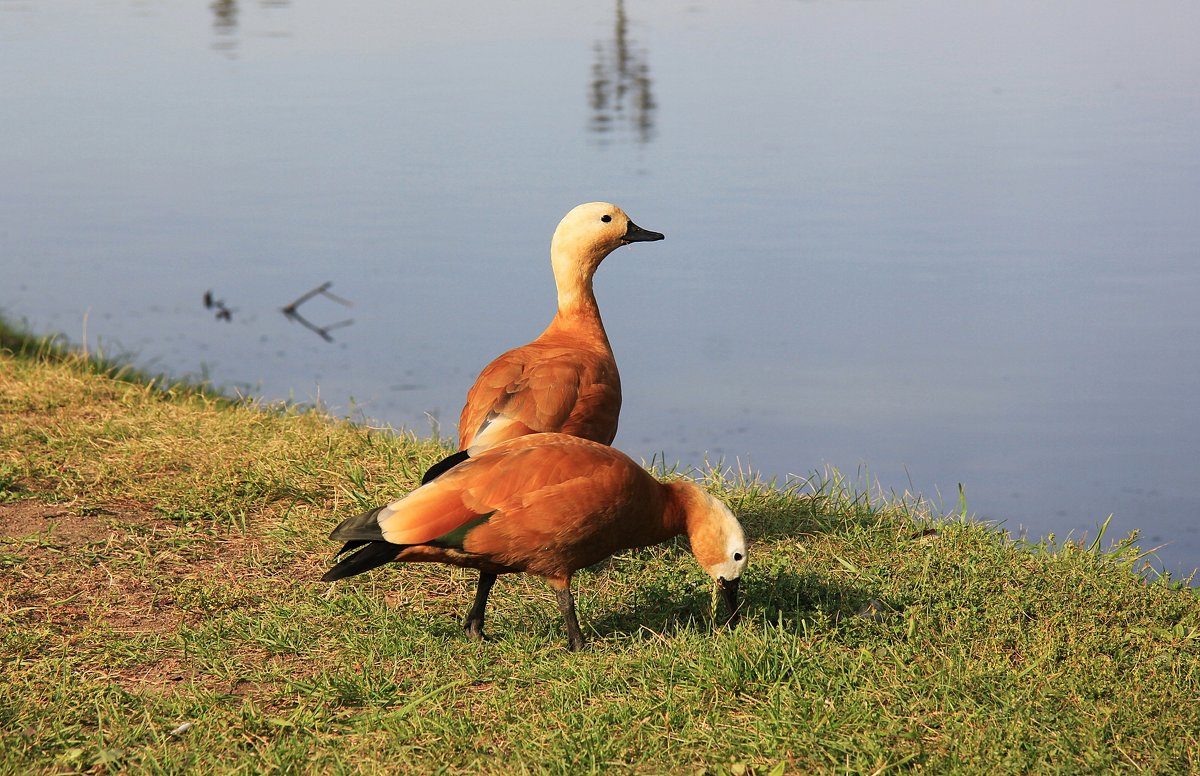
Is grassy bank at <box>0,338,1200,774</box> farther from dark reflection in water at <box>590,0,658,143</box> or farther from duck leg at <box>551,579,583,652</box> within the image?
dark reflection in water at <box>590,0,658,143</box>

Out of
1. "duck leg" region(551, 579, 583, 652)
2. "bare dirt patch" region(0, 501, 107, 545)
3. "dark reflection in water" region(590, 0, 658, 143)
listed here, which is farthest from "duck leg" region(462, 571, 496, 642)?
"dark reflection in water" region(590, 0, 658, 143)

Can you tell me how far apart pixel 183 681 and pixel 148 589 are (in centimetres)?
89

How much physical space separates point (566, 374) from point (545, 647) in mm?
1258

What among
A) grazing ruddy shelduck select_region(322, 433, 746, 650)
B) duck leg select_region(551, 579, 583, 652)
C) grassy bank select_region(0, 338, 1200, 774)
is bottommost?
grassy bank select_region(0, 338, 1200, 774)

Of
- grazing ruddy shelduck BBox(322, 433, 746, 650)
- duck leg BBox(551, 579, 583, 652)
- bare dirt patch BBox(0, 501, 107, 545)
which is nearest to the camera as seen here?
→ grazing ruddy shelduck BBox(322, 433, 746, 650)

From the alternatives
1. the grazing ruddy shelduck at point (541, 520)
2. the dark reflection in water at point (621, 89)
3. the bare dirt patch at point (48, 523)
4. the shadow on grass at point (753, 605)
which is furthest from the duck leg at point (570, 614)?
the dark reflection in water at point (621, 89)

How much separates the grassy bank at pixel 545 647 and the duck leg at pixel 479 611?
88 millimetres

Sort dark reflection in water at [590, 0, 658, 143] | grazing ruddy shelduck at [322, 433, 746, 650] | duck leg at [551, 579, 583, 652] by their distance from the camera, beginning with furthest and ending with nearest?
1. dark reflection in water at [590, 0, 658, 143]
2. duck leg at [551, 579, 583, 652]
3. grazing ruddy shelduck at [322, 433, 746, 650]

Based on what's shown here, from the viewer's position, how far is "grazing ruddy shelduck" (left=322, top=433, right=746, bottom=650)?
385 cm

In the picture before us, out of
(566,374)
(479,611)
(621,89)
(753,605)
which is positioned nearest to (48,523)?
(479,611)

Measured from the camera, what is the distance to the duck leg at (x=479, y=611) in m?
4.27

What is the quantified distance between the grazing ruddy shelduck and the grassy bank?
1.02 feet

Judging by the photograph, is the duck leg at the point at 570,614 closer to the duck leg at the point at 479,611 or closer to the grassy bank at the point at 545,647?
the grassy bank at the point at 545,647

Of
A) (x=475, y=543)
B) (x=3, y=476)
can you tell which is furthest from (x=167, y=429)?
(x=475, y=543)
